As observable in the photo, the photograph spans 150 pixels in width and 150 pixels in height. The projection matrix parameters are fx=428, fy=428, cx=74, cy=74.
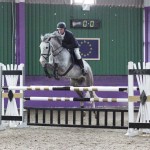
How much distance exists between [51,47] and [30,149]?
8.52 ft

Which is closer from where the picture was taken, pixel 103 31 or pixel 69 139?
pixel 69 139

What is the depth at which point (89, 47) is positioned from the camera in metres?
11.9

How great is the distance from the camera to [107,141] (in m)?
4.98

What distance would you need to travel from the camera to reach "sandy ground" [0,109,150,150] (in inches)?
179

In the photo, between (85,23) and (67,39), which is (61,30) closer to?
(67,39)

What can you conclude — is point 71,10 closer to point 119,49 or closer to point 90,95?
point 119,49

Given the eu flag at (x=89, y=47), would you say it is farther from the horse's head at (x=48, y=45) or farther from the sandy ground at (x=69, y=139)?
the sandy ground at (x=69, y=139)

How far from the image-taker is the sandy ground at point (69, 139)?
4543 millimetres

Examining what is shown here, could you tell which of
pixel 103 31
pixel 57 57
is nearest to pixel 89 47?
pixel 103 31

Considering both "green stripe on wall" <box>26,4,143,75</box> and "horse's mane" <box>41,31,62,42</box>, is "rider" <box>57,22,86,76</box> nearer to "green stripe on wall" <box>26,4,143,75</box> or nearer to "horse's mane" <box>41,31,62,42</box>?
"horse's mane" <box>41,31,62,42</box>

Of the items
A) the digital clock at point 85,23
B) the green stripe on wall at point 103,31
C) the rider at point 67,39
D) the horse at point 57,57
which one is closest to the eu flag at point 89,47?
the green stripe on wall at point 103,31

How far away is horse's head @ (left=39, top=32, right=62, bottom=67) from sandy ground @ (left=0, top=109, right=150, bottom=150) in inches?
43.3

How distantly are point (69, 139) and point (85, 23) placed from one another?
7084mm

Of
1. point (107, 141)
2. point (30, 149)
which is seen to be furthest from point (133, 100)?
point (30, 149)
